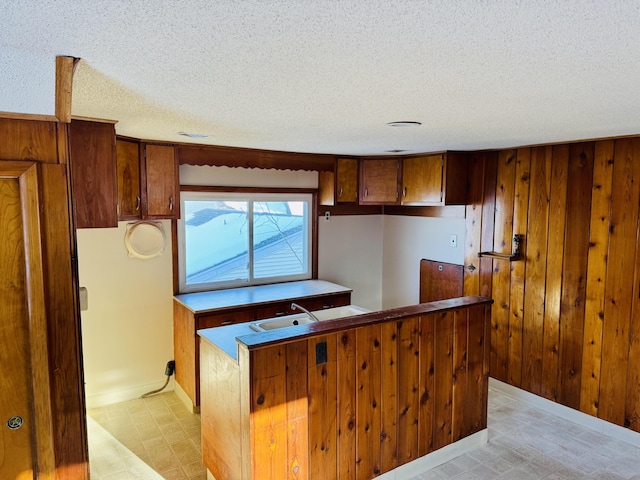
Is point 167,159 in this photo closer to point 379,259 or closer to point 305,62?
point 305,62

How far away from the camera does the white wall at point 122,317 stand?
3488 millimetres

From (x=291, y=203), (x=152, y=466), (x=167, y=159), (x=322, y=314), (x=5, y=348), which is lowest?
(x=152, y=466)

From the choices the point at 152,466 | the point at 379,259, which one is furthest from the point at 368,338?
the point at 379,259

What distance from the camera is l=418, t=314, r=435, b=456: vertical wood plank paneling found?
8.73ft

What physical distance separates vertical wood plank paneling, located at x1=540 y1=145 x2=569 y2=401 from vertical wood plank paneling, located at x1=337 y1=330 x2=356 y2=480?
6.30 ft

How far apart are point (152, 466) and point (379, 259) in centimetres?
308

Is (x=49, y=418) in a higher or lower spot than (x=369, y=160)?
lower

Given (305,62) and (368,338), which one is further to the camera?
(368,338)

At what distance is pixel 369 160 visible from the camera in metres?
4.24

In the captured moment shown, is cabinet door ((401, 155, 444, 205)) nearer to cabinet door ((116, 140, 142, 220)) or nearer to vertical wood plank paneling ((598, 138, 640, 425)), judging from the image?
vertical wood plank paneling ((598, 138, 640, 425))

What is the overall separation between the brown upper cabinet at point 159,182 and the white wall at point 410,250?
2.41 metres

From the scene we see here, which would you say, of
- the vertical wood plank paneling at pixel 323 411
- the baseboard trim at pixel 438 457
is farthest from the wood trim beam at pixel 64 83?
the baseboard trim at pixel 438 457

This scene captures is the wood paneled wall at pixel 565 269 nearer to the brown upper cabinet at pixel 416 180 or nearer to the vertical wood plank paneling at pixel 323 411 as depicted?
the brown upper cabinet at pixel 416 180

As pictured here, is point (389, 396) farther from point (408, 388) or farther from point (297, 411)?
point (297, 411)
